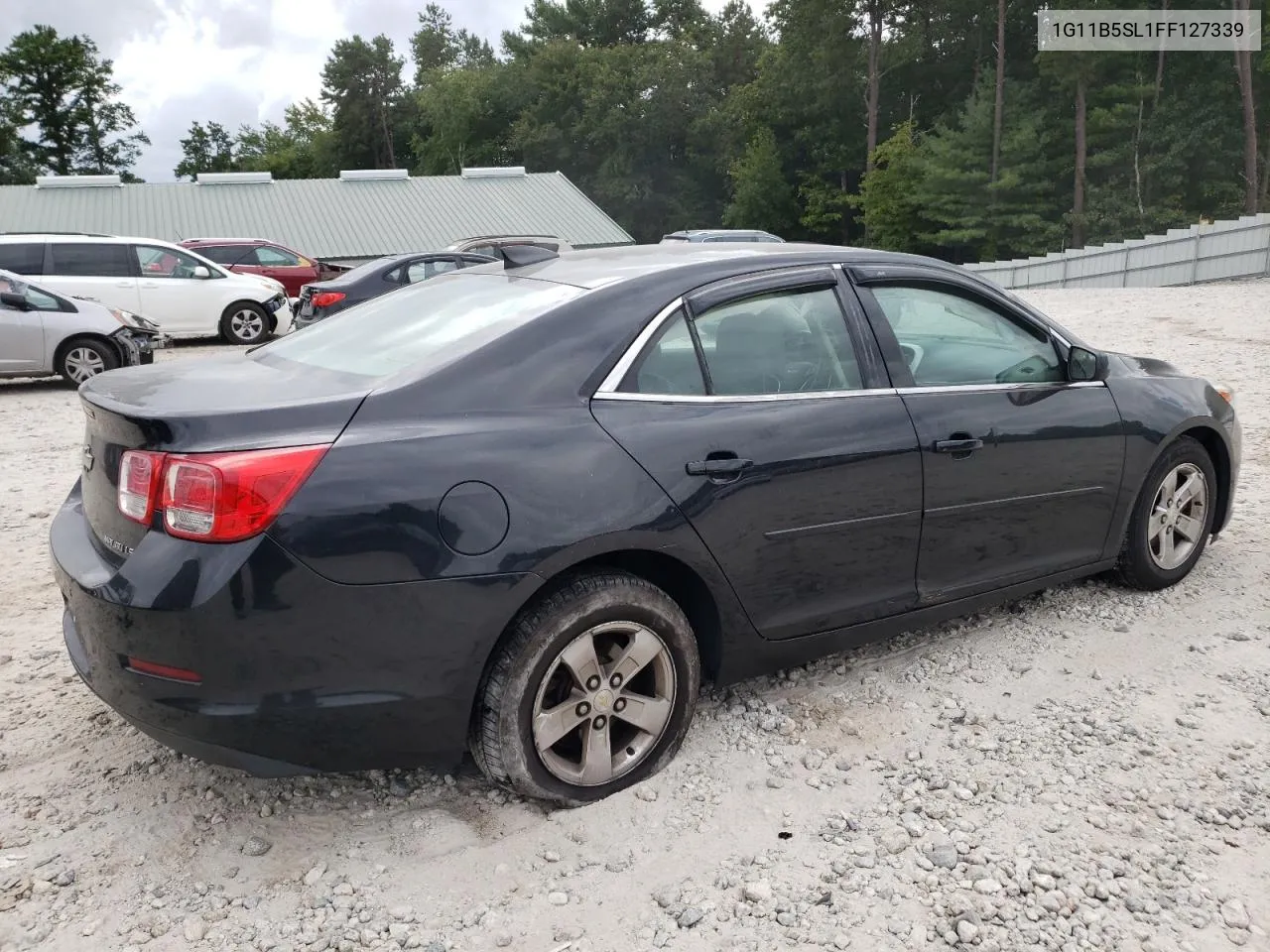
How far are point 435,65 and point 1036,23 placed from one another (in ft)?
229

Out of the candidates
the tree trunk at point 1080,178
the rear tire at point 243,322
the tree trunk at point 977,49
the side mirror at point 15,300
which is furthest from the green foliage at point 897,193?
the side mirror at point 15,300

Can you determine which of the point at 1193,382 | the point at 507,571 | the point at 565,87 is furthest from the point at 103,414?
the point at 565,87

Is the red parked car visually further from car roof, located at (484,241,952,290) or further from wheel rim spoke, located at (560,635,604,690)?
wheel rim spoke, located at (560,635,604,690)

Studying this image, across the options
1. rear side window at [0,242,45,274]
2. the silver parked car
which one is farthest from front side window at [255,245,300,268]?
the silver parked car

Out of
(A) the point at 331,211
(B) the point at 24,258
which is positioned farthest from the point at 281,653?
(A) the point at 331,211

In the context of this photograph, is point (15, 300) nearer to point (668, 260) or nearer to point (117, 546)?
point (117, 546)

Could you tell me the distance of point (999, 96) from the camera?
46.3 m

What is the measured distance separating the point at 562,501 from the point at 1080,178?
1871 inches

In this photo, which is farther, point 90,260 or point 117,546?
point 90,260

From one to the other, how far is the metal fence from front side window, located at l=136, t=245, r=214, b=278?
57.6 feet

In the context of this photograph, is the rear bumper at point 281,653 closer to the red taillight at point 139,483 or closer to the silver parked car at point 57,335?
the red taillight at point 139,483

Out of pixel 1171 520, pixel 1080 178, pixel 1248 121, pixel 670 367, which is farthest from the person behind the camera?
pixel 1080 178

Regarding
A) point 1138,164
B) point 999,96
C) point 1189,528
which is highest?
point 999,96

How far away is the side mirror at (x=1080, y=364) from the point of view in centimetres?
400
